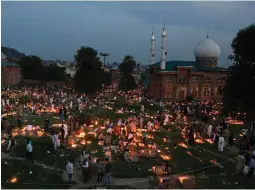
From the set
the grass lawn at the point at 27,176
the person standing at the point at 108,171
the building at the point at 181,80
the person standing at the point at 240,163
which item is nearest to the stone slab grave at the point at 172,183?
the person standing at the point at 108,171

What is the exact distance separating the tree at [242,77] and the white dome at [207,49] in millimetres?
41582

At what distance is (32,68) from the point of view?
86000 mm

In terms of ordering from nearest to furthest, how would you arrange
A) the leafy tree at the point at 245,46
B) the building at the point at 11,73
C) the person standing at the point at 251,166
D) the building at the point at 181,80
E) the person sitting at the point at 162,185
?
1. the person sitting at the point at 162,185
2. the person standing at the point at 251,166
3. the leafy tree at the point at 245,46
4. the building at the point at 181,80
5. the building at the point at 11,73

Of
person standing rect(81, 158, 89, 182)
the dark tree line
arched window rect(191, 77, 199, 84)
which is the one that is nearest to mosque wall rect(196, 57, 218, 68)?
arched window rect(191, 77, 199, 84)

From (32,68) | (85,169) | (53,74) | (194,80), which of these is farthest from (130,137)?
(32,68)

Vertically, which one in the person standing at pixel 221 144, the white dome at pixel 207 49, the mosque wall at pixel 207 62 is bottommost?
the person standing at pixel 221 144

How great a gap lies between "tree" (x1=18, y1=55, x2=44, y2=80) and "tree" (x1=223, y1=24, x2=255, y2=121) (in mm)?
68746

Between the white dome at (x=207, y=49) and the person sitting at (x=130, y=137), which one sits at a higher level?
the white dome at (x=207, y=49)

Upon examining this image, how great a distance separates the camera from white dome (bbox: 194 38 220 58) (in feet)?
217

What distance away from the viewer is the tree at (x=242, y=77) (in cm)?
2422

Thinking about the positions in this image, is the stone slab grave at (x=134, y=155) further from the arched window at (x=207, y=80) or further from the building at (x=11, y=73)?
the building at (x=11, y=73)

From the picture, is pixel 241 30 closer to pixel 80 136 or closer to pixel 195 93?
pixel 80 136

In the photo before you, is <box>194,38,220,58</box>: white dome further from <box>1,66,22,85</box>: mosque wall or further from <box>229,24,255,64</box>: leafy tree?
<box>1,66,22,85</box>: mosque wall

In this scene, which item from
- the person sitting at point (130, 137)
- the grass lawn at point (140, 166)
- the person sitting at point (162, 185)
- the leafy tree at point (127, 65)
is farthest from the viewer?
the leafy tree at point (127, 65)
